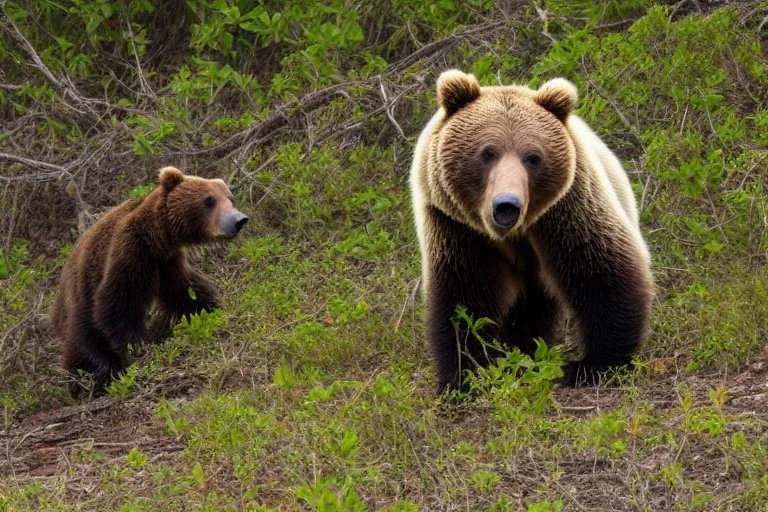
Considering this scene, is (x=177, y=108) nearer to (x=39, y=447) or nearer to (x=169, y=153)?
(x=169, y=153)

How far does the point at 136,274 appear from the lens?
23.4 feet

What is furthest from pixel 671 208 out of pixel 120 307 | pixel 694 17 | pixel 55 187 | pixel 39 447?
pixel 55 187

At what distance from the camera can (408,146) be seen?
8.10 m

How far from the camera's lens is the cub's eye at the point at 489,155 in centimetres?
505

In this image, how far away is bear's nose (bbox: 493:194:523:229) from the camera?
15.7ft

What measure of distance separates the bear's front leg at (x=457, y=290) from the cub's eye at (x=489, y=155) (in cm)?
36

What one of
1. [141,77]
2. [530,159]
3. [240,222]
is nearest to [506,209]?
[530,159]

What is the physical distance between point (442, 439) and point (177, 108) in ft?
15.0

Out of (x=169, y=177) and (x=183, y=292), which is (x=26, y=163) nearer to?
(x=169, y=177)

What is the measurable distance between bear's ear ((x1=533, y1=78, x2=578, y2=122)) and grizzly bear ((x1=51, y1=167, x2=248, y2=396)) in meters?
2.54

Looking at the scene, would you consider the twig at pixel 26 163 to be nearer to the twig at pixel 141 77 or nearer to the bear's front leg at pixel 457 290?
the twig at pixel 141 77

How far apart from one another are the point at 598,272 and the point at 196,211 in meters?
2.87

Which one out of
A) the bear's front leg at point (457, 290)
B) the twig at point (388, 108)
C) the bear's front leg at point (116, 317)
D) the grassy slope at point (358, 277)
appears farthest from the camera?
the twig at point (388, 108)

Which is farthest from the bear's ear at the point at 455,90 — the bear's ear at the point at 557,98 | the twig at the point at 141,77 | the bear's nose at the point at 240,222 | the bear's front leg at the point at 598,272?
the twig at the point at 141,77
